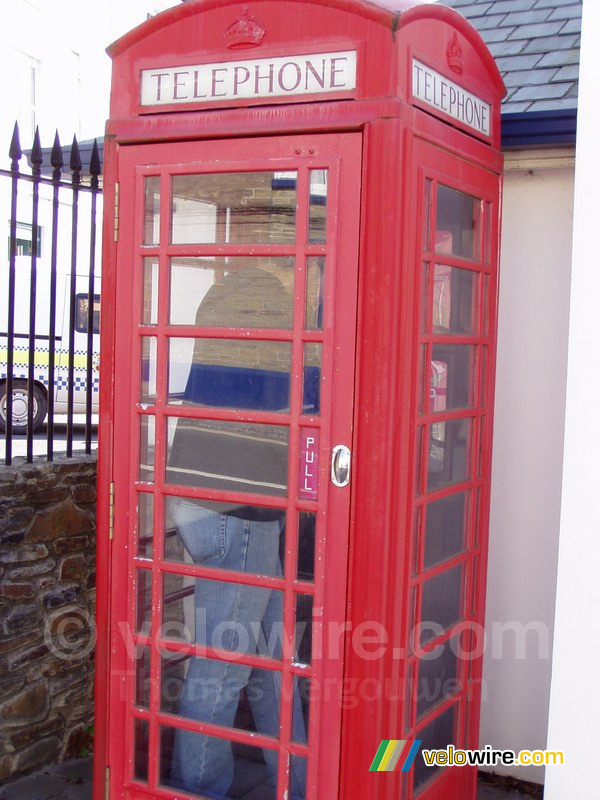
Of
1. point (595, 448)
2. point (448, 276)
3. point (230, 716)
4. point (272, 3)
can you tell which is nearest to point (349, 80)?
point (272, 3)

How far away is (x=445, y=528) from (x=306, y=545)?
57 cm

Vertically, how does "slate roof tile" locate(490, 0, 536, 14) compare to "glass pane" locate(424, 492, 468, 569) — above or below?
above

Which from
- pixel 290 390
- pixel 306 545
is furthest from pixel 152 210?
pixel 306 545

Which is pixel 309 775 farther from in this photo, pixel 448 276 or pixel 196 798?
pixel 448 276

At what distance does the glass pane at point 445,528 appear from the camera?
2973 millimetres

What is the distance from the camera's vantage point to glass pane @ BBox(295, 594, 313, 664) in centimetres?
281

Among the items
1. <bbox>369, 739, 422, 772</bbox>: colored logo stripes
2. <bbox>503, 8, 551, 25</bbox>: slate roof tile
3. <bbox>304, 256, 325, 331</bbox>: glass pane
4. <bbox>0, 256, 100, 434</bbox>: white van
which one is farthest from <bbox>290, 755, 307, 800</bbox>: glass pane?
<bbox>0, 256, 100, 434</bbox>: white van

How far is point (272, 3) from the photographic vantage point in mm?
2748

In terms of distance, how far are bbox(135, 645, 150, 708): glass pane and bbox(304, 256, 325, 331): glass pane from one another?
1289 mm

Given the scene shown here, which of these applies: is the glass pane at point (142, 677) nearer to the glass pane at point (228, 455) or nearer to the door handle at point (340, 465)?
the glass pane at point (228, 455)

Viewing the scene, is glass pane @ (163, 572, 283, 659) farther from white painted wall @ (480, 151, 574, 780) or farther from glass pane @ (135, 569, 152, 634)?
white painted wall @ (480, 151, 574, 780)

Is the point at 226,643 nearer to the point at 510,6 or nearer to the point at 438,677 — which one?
the point at 438,677

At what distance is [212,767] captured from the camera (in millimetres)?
3055

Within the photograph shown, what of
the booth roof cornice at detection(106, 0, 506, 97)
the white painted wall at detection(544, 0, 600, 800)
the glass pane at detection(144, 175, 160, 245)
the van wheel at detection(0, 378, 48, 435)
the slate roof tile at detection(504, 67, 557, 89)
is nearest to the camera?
the white painted wall at detection(544, 0, 600, 800)
